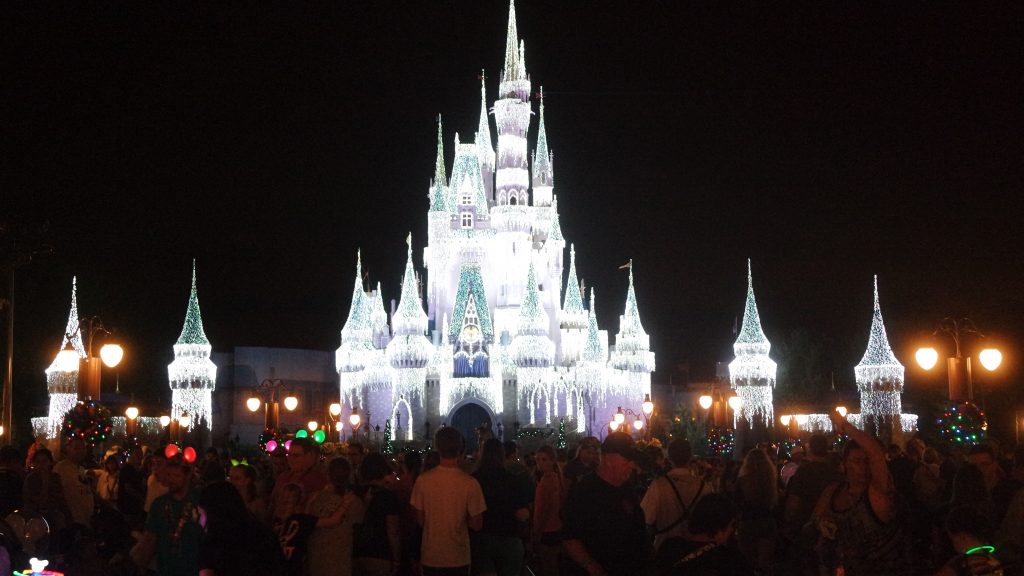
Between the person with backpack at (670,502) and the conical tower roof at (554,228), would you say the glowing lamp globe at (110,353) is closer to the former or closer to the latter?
the person with backpack at (670,502)

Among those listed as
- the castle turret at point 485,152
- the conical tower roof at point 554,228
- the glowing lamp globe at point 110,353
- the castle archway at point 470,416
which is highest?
the castle turret at point 485,152

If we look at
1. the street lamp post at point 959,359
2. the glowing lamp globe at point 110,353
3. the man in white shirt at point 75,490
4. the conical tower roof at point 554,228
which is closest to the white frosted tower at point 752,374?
the conical tower roof at point 554,228

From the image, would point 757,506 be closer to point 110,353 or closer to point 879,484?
point 879,484

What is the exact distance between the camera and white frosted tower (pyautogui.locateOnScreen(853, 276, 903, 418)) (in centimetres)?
4744

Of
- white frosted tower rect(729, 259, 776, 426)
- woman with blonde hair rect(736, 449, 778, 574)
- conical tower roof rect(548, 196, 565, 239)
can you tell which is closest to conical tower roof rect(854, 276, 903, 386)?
white frosted tower rect(729, 259, 776, 426)

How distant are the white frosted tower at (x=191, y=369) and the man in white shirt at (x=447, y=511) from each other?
161 ft

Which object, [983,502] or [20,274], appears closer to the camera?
[983,502]

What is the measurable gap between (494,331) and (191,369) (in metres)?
14.9

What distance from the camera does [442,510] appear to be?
31.5 feet

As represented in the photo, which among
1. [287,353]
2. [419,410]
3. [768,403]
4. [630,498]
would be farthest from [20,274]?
[630,498]

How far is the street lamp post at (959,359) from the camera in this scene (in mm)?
19547

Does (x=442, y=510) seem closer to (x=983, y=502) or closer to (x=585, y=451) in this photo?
(x=585, y=451)

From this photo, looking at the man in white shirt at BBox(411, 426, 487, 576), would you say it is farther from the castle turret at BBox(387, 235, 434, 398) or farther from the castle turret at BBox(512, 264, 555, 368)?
the castle turret at BBox(387, 235, 434, 398)

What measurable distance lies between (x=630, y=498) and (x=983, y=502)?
Answer: 2.86 m
